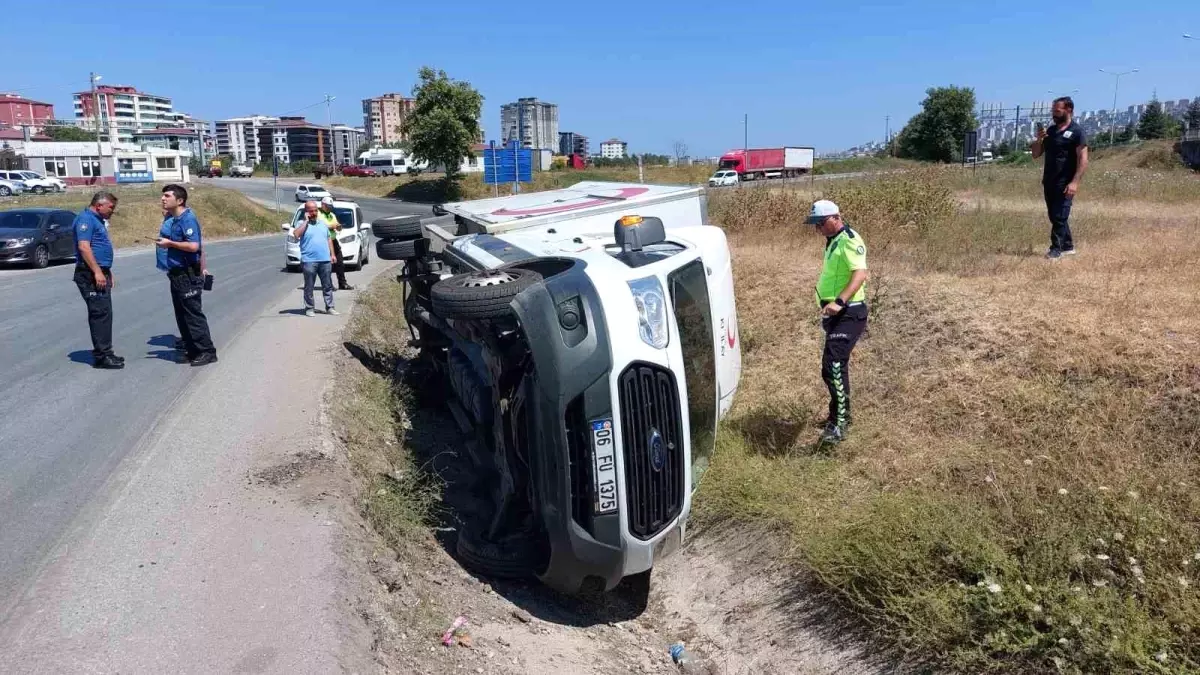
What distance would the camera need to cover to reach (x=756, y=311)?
393 inches

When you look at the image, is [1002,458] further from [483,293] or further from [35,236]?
[35,236]

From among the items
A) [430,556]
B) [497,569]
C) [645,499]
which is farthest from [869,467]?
[430,556]

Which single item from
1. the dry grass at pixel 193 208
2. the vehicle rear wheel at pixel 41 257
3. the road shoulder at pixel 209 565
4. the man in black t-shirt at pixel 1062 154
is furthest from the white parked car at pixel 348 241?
the man in black t-shirt at pixel 1062 154

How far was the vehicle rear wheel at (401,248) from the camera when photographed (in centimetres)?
844

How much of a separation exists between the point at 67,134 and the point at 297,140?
4612 centimetres

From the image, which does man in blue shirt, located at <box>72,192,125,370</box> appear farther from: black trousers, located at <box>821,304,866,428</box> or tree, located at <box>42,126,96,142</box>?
tree, located at <box>42,126,96,142</box>

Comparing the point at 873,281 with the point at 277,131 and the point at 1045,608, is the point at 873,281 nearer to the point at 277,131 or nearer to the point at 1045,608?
the point at 1045,608

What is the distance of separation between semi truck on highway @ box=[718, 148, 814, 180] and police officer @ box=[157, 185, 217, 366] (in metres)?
60.5

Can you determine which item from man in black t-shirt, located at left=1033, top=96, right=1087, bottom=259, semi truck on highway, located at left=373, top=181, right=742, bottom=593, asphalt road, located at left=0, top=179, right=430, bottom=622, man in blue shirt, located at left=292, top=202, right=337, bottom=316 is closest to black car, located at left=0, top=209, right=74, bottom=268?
asphalt road, located at left=0, top=179, right=430, bottom=622

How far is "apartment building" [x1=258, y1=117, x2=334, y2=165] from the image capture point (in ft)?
509

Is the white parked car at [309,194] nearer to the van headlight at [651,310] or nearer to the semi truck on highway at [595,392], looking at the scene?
the semi truck on highway at [595,392]

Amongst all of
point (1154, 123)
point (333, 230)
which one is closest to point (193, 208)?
point (333, 230)

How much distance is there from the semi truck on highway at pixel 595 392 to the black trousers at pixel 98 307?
13.4 ft

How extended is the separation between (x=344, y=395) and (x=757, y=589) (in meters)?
4.17
